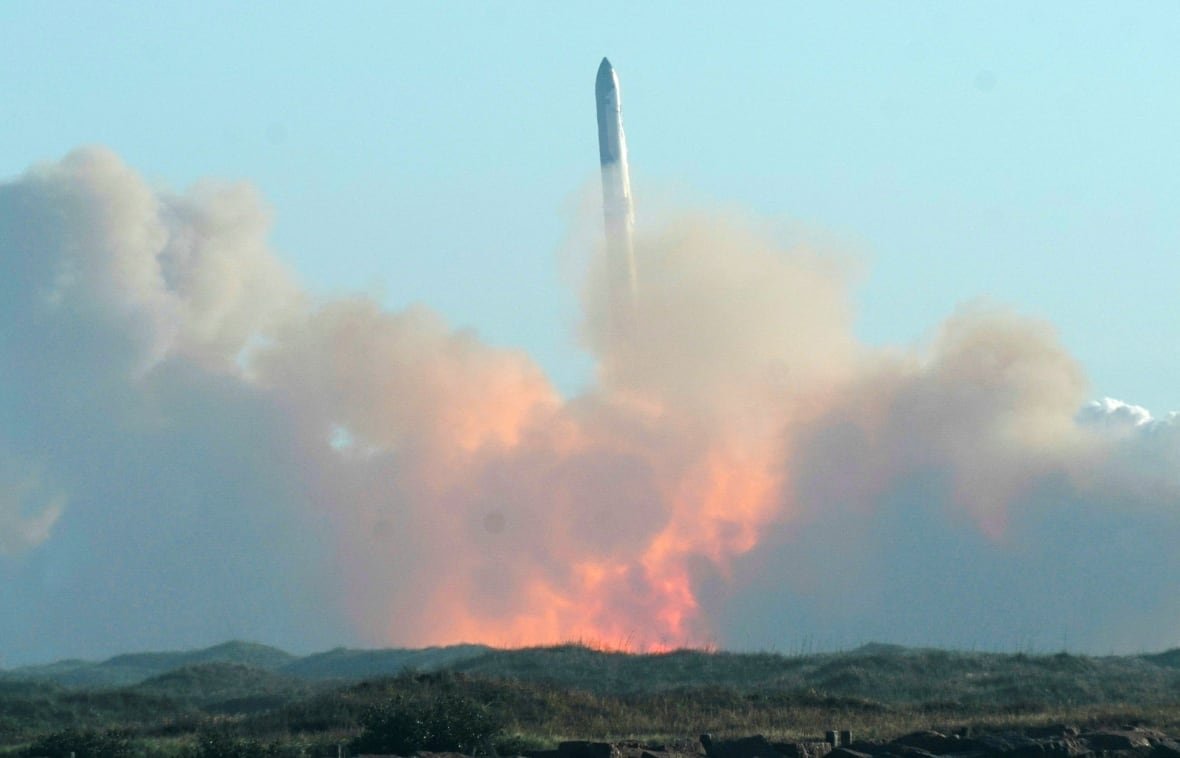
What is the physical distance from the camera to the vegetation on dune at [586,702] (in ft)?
137

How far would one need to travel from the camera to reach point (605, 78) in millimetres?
88062

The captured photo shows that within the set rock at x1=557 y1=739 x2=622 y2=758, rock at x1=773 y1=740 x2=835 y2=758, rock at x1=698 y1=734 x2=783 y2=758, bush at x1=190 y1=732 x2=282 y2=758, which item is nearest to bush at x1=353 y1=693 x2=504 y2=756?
bush at x1=190 y1=732 x2=282 y2=758

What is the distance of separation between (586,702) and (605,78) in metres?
41.9

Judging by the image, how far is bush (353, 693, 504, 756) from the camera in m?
39.3

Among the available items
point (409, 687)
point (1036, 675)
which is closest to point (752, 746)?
point (409, 687)

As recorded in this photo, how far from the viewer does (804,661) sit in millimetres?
72812

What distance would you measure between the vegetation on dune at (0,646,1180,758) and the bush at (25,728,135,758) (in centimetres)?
12

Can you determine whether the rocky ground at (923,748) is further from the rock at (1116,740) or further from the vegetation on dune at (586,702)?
the vegetation on dune at (586,702)

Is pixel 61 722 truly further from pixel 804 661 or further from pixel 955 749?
pixel 955 749

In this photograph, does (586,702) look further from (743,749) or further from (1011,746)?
(1011,746)

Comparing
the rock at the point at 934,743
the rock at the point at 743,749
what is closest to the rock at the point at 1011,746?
the rock at the point at 934,743

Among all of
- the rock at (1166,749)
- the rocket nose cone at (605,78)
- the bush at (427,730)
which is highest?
the rocket nose cone at (605,78)

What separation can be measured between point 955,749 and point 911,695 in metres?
25.9

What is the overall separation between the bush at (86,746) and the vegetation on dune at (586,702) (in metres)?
0.12
